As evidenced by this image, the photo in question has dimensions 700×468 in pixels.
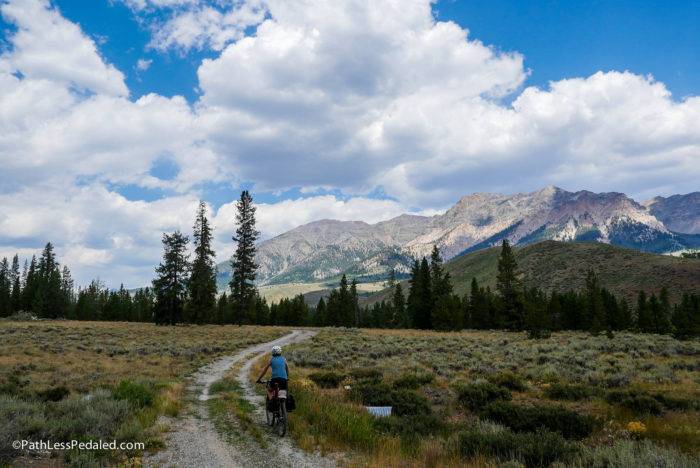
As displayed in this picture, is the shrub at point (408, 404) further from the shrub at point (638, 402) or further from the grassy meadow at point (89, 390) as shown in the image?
the grassy meadow at point (89, 390)

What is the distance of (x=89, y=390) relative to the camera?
15227 mm

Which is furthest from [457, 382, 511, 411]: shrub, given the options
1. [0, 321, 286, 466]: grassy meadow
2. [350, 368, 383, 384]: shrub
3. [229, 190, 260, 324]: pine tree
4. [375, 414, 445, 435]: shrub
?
[229, 190, 260, 324]: pine tree

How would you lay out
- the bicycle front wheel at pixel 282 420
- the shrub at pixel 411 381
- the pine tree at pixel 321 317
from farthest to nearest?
the pine tree at pixel 321 317
the shrub at pixel 411 381
the bicycle front wheel at pixel 282 420

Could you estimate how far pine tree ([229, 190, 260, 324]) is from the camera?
58.2 meters

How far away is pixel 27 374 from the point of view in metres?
19.0

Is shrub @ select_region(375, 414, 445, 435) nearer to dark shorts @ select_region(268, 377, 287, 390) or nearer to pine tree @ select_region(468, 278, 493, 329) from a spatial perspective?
dark shorts @ select_region(268, 377, 287, 390)

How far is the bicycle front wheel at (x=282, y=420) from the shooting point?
11633 mm

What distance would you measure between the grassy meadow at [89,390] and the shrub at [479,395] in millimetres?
9998

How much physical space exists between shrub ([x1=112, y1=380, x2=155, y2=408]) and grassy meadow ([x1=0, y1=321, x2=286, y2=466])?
0.03 m

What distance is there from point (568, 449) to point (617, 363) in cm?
1752

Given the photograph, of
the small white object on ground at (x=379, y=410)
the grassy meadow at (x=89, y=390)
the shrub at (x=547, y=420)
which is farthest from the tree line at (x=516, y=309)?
the shrub at (x=547, y=420)

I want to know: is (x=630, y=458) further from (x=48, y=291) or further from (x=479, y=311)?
(x=48, y=291)

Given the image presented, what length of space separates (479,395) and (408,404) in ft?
9.92

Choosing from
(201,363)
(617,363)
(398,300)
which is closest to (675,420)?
(617,363)
